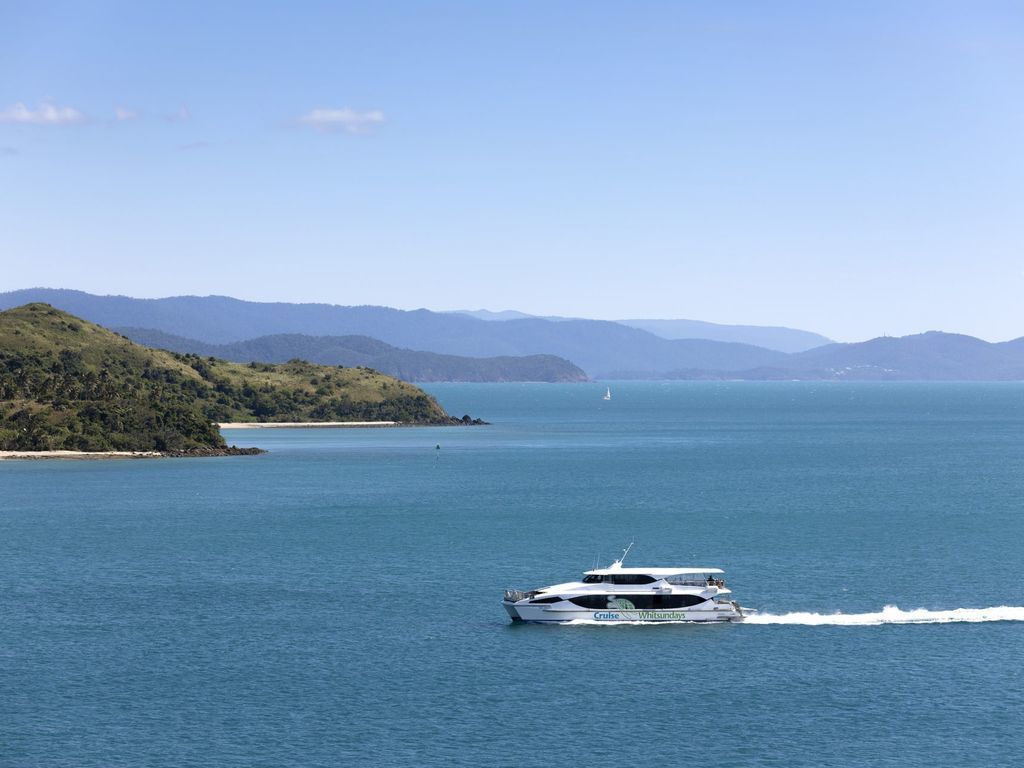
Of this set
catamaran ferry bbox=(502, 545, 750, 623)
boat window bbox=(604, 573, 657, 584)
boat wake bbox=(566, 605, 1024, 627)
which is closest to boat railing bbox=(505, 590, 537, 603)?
catamaran ferry bbox=(502, 545, 750, 623)

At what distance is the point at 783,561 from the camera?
115312 millimetres

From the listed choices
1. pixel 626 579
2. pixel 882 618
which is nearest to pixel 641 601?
pixel 626 579

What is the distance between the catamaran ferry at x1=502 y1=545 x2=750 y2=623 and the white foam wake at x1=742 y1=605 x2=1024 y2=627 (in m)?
2.62

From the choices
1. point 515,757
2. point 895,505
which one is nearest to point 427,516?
point 895,505

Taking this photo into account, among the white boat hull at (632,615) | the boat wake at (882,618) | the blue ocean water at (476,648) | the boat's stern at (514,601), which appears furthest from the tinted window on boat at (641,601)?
the boat's stern at (514,601)

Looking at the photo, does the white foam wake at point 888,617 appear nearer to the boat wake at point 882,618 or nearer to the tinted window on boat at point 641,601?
the boat wake at point 882,618

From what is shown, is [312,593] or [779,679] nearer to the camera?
[779,679]

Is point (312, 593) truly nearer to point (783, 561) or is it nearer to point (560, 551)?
point (560, 551)

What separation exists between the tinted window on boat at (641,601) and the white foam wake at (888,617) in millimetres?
4031

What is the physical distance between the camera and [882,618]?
9031 centimetres

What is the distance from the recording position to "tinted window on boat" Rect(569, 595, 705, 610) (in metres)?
91.3

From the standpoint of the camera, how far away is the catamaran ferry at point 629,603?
90.8m

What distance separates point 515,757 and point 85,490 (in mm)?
127418

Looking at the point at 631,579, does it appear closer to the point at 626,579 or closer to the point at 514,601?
the point at 626,579
